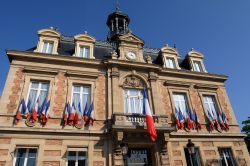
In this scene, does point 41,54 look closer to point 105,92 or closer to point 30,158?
point 105,92

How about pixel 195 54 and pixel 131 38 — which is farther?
pixel 195 54

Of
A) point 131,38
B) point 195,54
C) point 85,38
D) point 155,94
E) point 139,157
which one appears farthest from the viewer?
point 195,54

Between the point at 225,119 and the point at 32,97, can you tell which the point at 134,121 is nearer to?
the point at 32,97

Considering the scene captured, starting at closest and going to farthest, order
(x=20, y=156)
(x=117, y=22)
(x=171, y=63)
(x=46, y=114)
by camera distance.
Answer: (x=20, y=156), (x=46, y=114), (x=171, y=63), (x=117, y=22)

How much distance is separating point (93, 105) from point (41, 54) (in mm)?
4819

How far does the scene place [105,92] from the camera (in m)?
13.6

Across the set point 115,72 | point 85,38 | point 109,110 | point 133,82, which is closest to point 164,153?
point 109,110

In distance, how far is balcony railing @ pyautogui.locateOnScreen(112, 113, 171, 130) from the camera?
11.6 m

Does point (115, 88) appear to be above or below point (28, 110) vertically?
above

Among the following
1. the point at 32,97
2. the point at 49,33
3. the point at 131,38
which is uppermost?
the point at 131,38

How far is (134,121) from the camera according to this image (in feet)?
40.3

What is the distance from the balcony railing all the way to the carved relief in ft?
8.85

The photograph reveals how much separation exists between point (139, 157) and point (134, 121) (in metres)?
2.19

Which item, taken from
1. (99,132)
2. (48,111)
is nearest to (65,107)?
(48,111)
